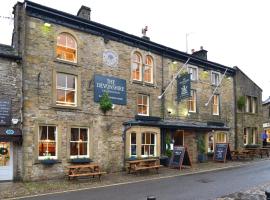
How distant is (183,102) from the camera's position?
24297mm

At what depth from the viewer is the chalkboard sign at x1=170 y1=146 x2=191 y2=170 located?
20.3m

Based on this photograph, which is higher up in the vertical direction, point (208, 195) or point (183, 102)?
point (183, 102)

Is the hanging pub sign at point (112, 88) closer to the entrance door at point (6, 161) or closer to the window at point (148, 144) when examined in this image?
the window at point (148, 144)

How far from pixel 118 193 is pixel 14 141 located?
5.94 metres

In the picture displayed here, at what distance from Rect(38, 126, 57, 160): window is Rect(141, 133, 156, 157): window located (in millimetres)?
6088

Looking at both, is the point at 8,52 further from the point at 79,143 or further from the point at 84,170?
the point at 84,170

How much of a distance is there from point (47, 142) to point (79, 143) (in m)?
1.90

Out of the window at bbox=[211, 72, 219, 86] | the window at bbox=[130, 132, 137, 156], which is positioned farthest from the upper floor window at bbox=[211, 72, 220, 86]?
the window at bbox=[130, 132, 137, 156]

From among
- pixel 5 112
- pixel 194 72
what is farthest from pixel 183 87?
pixel 5 112

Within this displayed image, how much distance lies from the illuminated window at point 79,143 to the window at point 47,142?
1059 mm

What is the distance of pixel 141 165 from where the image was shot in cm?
1858

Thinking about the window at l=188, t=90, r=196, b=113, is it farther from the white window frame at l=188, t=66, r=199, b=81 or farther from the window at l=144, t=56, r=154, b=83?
the window at l=144, t=56, r=154, b=83

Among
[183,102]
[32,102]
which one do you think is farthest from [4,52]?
[183,102]

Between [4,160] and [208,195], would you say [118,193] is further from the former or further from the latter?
[4,160]
